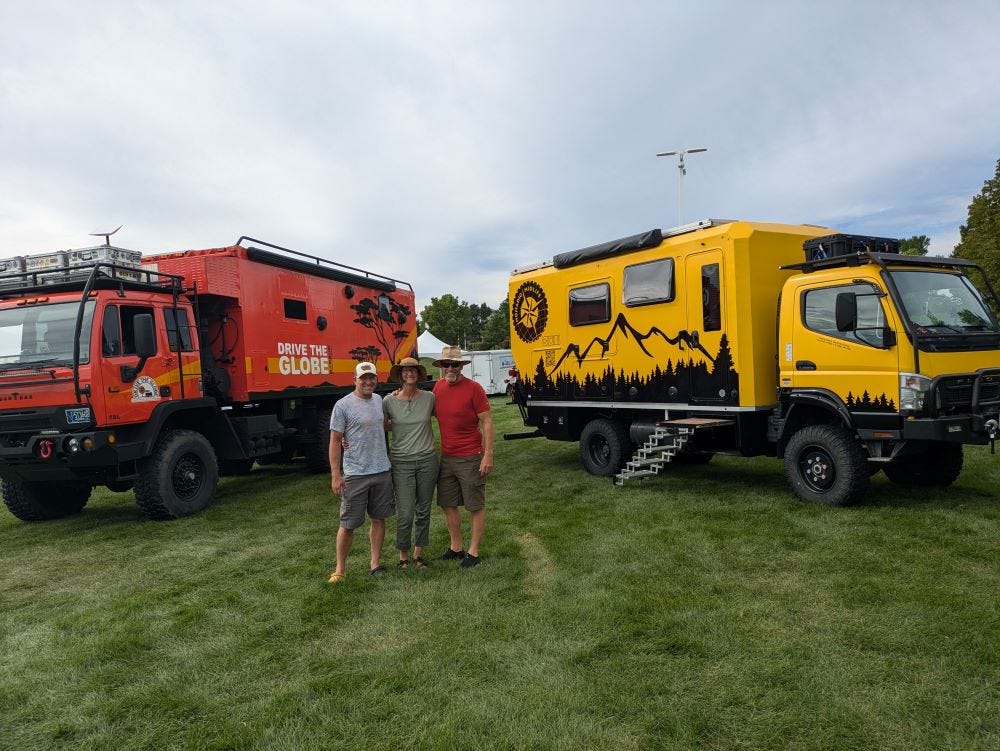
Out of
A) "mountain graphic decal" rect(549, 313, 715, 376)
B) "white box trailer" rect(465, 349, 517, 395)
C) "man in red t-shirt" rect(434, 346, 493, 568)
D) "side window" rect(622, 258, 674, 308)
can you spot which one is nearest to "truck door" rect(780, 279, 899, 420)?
"mountain graphic decal" rect(549, 313, 715, 376)

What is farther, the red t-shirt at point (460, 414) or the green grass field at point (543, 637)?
the red t-shirt at point (460, 414)

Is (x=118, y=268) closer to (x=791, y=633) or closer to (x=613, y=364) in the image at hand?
(x=613, y=364)

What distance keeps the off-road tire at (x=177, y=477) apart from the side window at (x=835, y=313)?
7211 mm

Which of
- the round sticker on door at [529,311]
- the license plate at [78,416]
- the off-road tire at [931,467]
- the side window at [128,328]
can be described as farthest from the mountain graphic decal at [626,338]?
the license plate at [78,416]

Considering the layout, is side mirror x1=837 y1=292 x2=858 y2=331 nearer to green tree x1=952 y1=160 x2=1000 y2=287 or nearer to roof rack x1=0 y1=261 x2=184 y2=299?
roof rack x1=0 y1=261 x2=184 y2=299

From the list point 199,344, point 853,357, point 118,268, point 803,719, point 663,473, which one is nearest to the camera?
point 803,719

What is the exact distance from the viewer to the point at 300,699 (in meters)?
3.37

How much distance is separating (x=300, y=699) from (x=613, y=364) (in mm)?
6573

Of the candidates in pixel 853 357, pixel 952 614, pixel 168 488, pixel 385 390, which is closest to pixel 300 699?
pixel 952 614

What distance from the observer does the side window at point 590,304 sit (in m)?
9.16

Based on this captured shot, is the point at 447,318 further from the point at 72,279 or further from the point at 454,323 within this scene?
the point at 72,279

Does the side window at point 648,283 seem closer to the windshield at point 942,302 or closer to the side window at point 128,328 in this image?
the windshield at point 942,302

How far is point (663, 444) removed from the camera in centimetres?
848

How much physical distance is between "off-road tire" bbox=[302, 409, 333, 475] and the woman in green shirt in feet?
18.6
